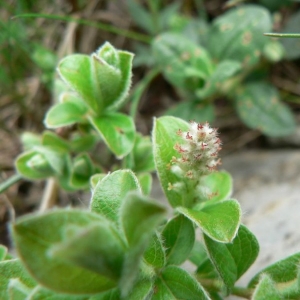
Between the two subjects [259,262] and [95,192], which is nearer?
[95,192]

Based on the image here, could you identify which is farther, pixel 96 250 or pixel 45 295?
pixel 45 295

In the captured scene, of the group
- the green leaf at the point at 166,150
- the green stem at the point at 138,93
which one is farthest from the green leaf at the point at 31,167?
the green leaf at the point at 166,150

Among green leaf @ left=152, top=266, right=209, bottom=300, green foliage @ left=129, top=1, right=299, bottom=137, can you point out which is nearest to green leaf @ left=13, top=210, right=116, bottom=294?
green leaf @ left=152, top=266, right=209, bottom=300

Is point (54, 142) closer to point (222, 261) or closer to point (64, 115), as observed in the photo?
point (64, 115)

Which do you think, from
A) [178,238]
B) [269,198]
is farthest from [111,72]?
[269,198]

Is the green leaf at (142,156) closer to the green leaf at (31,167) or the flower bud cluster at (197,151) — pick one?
the green leaf at (31,167)

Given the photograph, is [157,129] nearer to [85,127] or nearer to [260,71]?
[85,127]

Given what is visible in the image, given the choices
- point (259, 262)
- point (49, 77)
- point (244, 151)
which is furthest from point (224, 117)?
point (259, 262)
